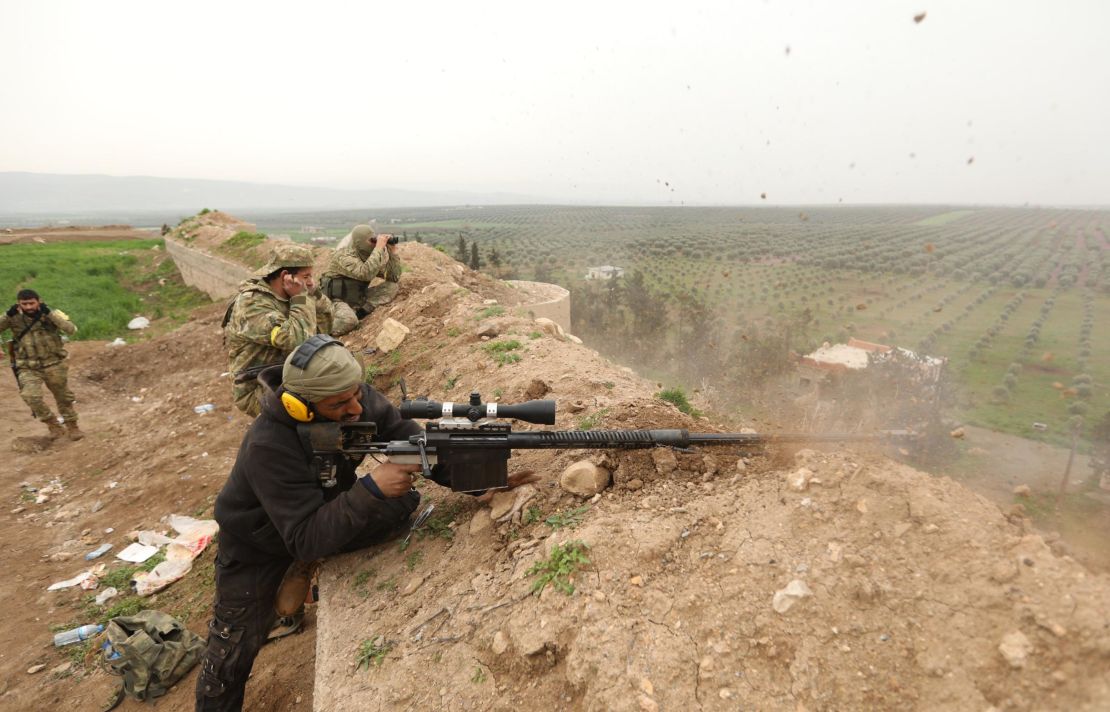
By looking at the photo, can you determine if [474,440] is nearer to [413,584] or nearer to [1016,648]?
[413,584]

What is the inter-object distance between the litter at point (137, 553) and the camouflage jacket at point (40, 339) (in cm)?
423

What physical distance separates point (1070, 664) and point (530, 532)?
87.9 inches

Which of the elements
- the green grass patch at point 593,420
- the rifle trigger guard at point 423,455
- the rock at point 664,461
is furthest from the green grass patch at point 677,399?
the rifle trigger guard at point 423,455

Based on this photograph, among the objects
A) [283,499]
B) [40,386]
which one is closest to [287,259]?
[283,499]

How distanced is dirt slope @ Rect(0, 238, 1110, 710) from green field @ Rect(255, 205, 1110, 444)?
40.4 ft

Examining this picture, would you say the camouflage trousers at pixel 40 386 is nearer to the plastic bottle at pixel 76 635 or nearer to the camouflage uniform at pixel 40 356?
the camouflage uniform at pixel 40 356

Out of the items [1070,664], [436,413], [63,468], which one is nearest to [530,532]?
[436,413]

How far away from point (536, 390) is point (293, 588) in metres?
2.39

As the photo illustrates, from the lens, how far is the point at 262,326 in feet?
13.6

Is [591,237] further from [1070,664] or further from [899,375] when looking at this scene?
[1070,664]

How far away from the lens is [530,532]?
2.97 meters

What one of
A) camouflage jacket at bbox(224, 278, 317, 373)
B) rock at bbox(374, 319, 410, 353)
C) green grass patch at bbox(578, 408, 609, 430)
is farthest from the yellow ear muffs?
rock at bbox(374, 319, 410, 353)

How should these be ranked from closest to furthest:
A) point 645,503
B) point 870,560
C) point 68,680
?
point 870,560
point 645,503
point 68,680

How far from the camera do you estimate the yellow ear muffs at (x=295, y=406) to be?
8.32 ft
